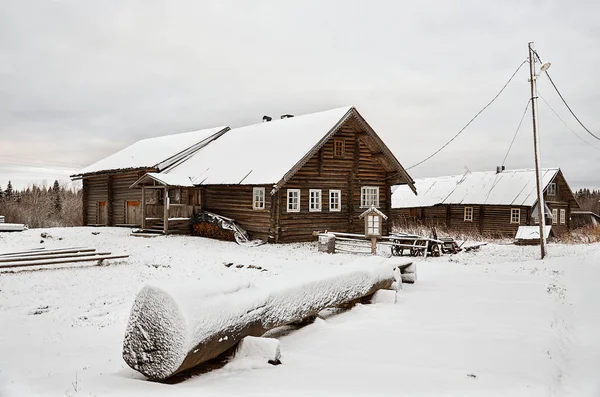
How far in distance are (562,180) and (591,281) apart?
1167 inches

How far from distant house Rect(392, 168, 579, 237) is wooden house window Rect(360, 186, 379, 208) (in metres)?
15.5

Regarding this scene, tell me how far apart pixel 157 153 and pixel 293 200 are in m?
13.8

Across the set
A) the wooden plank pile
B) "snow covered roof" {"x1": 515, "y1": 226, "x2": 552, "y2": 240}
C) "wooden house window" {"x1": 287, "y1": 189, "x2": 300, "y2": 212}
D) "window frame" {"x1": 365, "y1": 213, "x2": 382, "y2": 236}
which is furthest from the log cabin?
"snow covered roof" {"x1": 515, "y1": 226, "x2": 552, "y2": 240}

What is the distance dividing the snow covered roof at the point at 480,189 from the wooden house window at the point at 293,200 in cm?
2107

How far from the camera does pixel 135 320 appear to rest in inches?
198

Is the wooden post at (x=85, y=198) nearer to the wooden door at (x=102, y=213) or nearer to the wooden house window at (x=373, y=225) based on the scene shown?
the wooden door at (x=102, y=213)

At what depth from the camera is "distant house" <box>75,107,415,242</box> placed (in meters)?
22.8

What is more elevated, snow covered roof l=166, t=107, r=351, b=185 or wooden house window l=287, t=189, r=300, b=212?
snow covered roof l=166, t=107, r=351, b=185

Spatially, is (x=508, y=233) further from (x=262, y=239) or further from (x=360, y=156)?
(x=262, y=239)

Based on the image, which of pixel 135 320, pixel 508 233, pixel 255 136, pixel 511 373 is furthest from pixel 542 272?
pixel 508 233

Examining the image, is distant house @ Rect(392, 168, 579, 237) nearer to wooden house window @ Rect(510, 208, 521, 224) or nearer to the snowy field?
wooden house window @ Rect(510, 208, 521, 224)

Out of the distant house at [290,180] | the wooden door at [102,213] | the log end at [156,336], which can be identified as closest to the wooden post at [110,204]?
the wooden door at [102,213]

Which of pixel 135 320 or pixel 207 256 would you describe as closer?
pixel 135 320

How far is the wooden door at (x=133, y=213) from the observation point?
3017 centimetres
